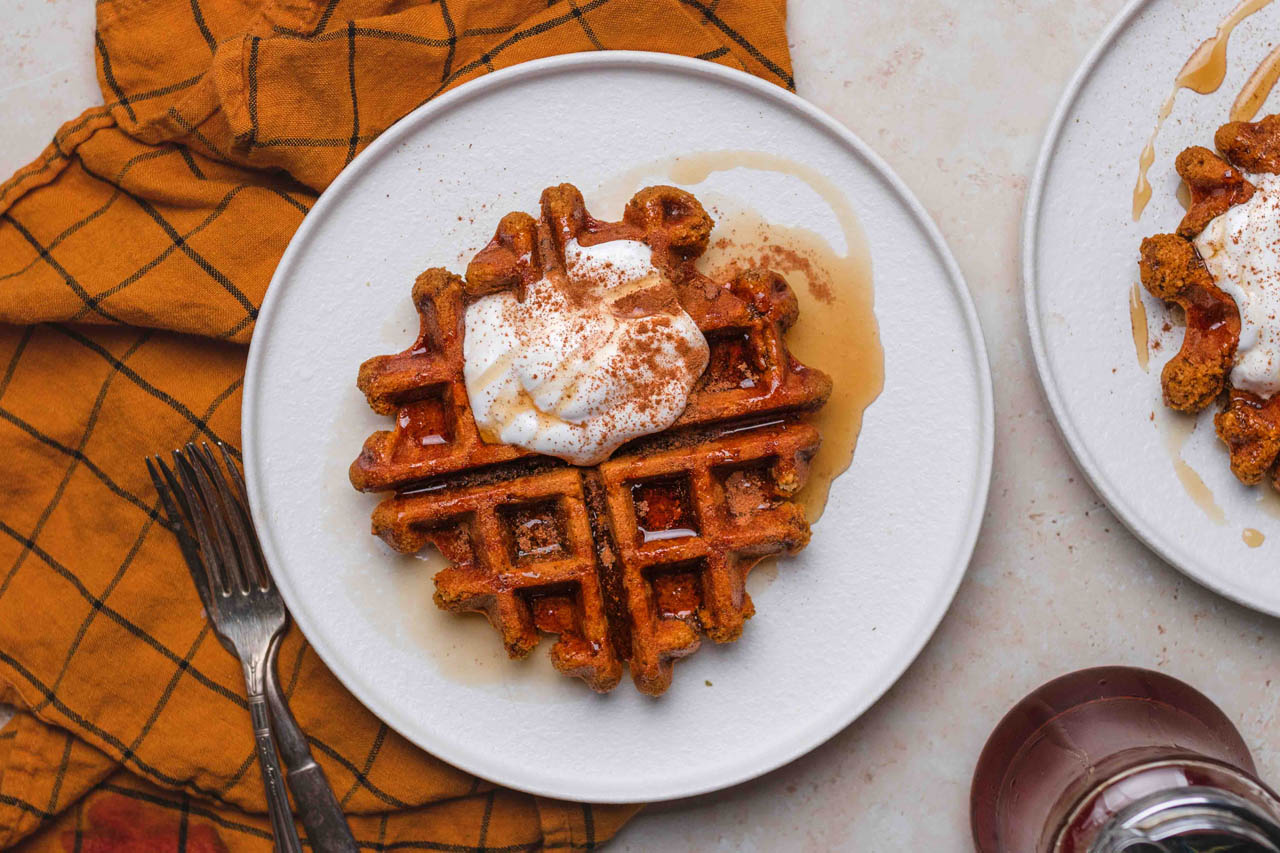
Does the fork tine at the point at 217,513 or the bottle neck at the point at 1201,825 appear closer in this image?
the bottle neck at the point at 1201,825

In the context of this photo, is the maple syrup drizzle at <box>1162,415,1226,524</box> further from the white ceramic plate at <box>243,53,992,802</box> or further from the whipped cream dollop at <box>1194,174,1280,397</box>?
the white ceramic plate at <box>243,53,992,802</box>

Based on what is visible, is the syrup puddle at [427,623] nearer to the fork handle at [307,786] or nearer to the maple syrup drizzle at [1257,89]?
the fork handle at [307,786]

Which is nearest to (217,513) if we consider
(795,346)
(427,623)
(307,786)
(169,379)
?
(169,379)

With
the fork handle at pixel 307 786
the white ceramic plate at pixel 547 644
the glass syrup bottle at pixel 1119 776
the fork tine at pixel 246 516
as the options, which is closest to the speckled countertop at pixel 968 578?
the glass syrup bottle at pixel 1119 776

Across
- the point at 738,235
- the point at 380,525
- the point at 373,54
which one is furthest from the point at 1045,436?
the point at 373,54

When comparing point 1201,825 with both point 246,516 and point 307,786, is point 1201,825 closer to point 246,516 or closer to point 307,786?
point 307,786

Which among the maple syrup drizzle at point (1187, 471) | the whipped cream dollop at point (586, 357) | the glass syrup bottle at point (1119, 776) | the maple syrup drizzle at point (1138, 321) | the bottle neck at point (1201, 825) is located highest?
the whipped cream dollop at point (586, 357)
